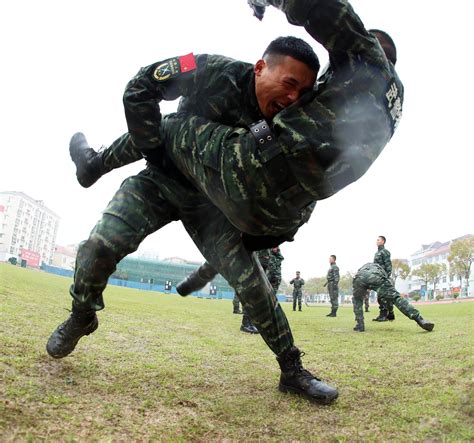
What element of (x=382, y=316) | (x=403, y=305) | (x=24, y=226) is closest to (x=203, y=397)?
(x=403, y=305)

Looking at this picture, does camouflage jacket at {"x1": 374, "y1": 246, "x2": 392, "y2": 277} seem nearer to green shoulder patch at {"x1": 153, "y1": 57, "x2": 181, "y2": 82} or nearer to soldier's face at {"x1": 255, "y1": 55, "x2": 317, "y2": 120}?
soldier's face at {"x1": 255, "y1": 55, "x2": 317, "y2": 120}

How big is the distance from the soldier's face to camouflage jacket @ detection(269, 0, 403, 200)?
9 centimetres

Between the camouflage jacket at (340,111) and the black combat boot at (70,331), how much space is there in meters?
→ 1.42

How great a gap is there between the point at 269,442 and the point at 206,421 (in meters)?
0.32

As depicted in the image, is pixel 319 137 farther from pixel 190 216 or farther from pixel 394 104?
pixel 190 216

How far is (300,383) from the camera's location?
2197 mm

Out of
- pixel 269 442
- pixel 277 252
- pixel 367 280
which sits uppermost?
pixel 277 252

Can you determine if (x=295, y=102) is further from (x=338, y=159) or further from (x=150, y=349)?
(x=150, y=349)

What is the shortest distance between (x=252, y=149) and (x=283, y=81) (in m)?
0.33

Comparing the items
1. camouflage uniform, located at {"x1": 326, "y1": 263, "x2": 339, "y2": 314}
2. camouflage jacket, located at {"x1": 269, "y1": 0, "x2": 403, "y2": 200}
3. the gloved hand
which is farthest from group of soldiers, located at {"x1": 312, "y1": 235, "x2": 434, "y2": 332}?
the gloved hand

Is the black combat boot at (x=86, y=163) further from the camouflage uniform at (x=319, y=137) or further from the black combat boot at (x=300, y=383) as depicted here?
the black combat boot at (x=300, y=383)

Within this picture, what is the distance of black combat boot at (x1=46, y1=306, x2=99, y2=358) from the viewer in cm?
220

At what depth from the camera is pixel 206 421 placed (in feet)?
5.75

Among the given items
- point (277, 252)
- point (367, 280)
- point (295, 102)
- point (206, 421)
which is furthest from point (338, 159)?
point (277, 252)
